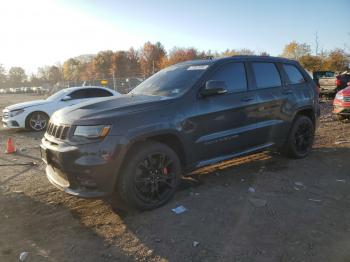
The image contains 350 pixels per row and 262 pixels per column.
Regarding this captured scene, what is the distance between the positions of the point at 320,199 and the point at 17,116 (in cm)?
1035

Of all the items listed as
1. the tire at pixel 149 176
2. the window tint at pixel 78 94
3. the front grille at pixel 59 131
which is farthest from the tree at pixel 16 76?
the tire at pixel 149 176

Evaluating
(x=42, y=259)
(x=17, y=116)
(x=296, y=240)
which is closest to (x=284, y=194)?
(x=296, y=240)

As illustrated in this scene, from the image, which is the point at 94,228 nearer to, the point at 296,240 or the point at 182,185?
the point at 182,185

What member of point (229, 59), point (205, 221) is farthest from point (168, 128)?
point (229, 59)

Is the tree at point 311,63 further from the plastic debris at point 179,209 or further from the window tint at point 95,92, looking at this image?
the plastic debris at point 179,209

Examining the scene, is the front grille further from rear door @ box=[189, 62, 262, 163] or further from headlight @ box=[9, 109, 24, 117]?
headlight @ box=[9, 109, 24, 117]

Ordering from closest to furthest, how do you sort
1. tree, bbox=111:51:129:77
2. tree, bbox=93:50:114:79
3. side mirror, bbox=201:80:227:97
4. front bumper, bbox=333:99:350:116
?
side mirror, bbox=201:80:227:97 → front bumper, bbox=333:99:350:116 → tree, bbox=111:51:129:77 → tree, bbox=93:50:114:79

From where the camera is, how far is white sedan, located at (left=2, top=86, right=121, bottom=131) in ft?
39.5

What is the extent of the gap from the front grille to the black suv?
0.04ft

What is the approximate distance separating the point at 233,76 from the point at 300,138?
2.17 meters

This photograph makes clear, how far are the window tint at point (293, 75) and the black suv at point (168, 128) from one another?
82 millimetres

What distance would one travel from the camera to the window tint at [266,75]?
19.1 feet

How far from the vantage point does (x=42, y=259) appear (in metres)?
3.50

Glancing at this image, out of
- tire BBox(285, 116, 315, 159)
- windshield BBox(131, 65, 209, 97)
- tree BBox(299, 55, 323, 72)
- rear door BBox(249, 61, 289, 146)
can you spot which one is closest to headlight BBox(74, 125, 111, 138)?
windshield BBox(131, 65, 209, 97)
